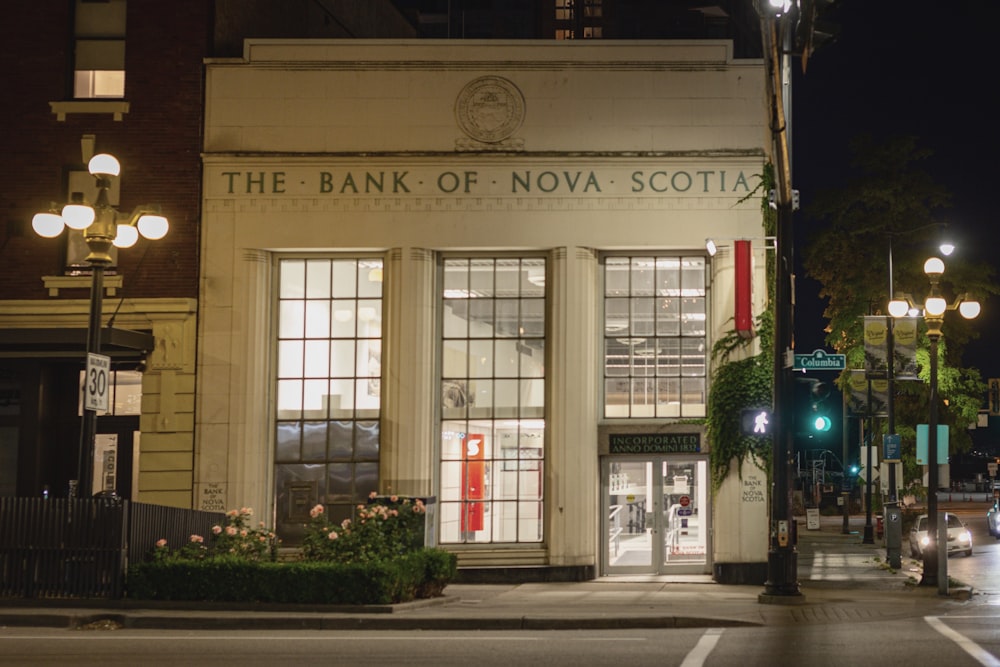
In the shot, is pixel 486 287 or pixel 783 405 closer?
pixel 783 405

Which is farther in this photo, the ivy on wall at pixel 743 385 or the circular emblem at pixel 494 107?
the circular emblem at pixel 494 107

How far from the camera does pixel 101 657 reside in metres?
13.4

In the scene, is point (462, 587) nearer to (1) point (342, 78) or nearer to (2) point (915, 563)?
(1) point (342, 78)

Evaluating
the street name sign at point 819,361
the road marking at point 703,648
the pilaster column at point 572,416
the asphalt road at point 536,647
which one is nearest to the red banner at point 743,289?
the street name sign at point 819,361

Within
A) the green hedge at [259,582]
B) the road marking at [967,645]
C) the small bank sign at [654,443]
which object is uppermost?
the small bank sign at [654,443]

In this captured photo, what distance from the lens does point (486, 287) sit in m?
26.1

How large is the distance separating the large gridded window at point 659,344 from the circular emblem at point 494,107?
10.9 ft

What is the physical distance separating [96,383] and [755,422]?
10912 millimetres

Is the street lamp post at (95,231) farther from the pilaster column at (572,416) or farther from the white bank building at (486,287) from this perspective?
the pilaster column at (572,416)

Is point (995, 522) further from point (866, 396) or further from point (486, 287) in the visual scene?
point (486, 287)

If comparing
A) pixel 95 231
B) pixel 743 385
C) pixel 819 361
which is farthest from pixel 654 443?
pixel 95 231

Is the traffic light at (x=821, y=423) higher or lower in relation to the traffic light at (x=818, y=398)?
lower

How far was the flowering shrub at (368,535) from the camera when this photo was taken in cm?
1927

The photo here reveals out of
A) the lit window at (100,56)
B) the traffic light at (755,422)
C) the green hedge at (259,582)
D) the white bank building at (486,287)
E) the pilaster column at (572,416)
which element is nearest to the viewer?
the green hedge at (259,582)
